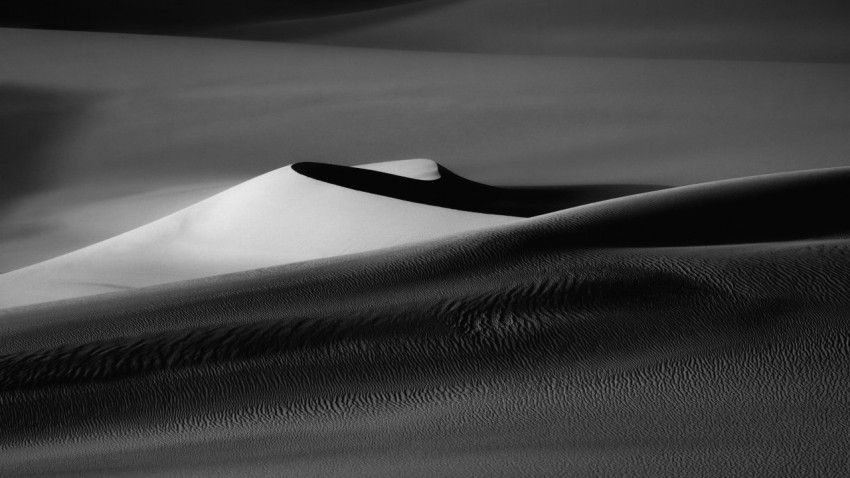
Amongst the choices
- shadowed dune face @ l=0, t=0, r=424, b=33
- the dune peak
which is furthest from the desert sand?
shadowed dune face @ l=0, t=0, r=424, b=33

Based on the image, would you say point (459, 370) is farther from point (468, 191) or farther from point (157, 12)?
point (157, 12)

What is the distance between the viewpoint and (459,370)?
3.41ft

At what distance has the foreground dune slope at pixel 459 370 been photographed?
90 cm

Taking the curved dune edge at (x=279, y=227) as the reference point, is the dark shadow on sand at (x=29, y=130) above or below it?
above

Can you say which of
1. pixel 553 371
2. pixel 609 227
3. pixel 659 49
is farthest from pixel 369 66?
pixel 553 371

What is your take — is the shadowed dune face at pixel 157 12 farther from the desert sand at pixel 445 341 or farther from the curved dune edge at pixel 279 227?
the desert sand at pixel 445 341

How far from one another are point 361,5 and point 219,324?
8.91m

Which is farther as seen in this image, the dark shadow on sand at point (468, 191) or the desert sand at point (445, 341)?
the dark shadow on sand at point (468, 191)

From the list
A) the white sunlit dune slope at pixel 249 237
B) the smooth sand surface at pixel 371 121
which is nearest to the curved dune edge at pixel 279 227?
the white sunlit dune slope at pixel 249 237

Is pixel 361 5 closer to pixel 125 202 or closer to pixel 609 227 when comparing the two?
pixel 125 202

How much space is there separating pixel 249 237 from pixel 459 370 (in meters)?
2.33

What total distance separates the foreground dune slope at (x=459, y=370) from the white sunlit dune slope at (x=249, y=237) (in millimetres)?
1510

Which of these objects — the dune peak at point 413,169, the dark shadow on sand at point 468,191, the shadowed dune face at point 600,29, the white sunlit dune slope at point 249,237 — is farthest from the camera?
the shadowed dune face at point 600,29

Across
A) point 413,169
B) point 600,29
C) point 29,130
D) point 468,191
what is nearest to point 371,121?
point 413,169
